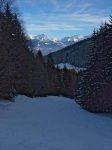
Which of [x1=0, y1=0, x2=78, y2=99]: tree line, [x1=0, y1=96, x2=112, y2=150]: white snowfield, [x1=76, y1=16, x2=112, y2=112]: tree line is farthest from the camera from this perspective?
[x1=76, y1=16, x2=112, y2=112]: tree line

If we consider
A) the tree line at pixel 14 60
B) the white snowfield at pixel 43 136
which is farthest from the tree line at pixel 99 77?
the white snowfield at pixel 43 136

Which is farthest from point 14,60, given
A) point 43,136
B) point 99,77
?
point 43,136

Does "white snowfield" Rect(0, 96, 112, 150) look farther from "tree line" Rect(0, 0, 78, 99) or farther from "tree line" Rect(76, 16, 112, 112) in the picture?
"tree line" Rect(76, 16, 112, 112)

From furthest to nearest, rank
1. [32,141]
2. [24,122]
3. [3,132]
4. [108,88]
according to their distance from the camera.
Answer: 1. [108,88]
2. [24,122]
3. [3,132]
4. [32,141]

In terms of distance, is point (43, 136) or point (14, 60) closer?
point (43, 136)

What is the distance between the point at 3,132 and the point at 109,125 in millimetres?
12060

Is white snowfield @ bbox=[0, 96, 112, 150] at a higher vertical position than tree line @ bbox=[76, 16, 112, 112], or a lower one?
lower

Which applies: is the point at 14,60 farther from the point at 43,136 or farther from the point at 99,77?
the point at 43,136

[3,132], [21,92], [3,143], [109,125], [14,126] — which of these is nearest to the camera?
[3,143]

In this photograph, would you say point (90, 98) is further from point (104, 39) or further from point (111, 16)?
point (111, 16)

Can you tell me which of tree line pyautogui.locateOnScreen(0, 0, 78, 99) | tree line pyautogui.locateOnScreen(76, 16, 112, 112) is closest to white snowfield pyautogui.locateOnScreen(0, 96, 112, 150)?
tree line pyautogui.locateOnScreen(0, 0, 78, 99)

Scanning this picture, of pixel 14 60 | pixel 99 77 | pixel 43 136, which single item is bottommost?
pixel 43 136

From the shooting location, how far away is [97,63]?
37.0 metres

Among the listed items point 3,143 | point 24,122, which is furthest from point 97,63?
point 3,143
